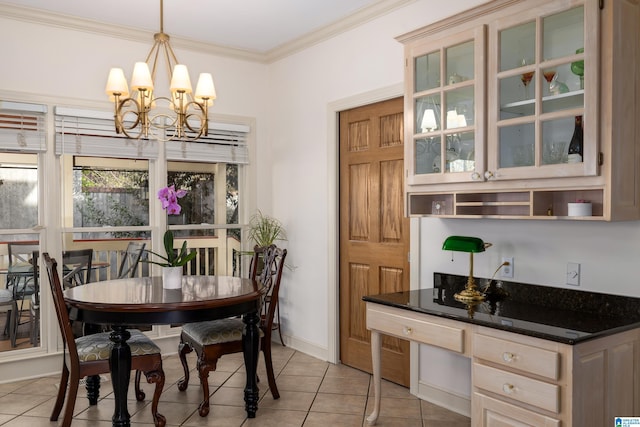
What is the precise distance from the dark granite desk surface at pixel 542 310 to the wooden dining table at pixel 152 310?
79cm

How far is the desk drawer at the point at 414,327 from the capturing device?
261cm

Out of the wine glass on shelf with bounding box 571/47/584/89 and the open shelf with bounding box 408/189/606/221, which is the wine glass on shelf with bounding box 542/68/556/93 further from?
the open shelf with bounding box 408/189/606/221

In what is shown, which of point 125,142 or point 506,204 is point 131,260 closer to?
point 125,142

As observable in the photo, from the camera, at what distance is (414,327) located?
283 cm

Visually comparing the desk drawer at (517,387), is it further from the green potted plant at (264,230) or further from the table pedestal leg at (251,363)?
the green potted plant at (264,230)

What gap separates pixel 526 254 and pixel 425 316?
71 centimetres

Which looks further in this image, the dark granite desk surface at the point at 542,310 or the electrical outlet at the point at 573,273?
the electrical outlet at the point at 573,273

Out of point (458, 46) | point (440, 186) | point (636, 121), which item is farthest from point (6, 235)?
point (636, 121)

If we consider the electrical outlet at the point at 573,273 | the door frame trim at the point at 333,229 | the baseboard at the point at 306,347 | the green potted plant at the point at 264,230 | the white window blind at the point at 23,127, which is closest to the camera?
the electrical outlet at the point at 573,273

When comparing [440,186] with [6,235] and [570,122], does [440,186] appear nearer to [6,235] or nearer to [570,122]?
[570,122]

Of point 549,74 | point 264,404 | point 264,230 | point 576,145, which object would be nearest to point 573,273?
point 576,145

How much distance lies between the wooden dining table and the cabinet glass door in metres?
1.62

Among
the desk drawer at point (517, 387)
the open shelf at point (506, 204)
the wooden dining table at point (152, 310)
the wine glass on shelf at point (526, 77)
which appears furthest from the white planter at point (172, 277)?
the wine glass on shelf at point (526, 77)

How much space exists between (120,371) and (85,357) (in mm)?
226
